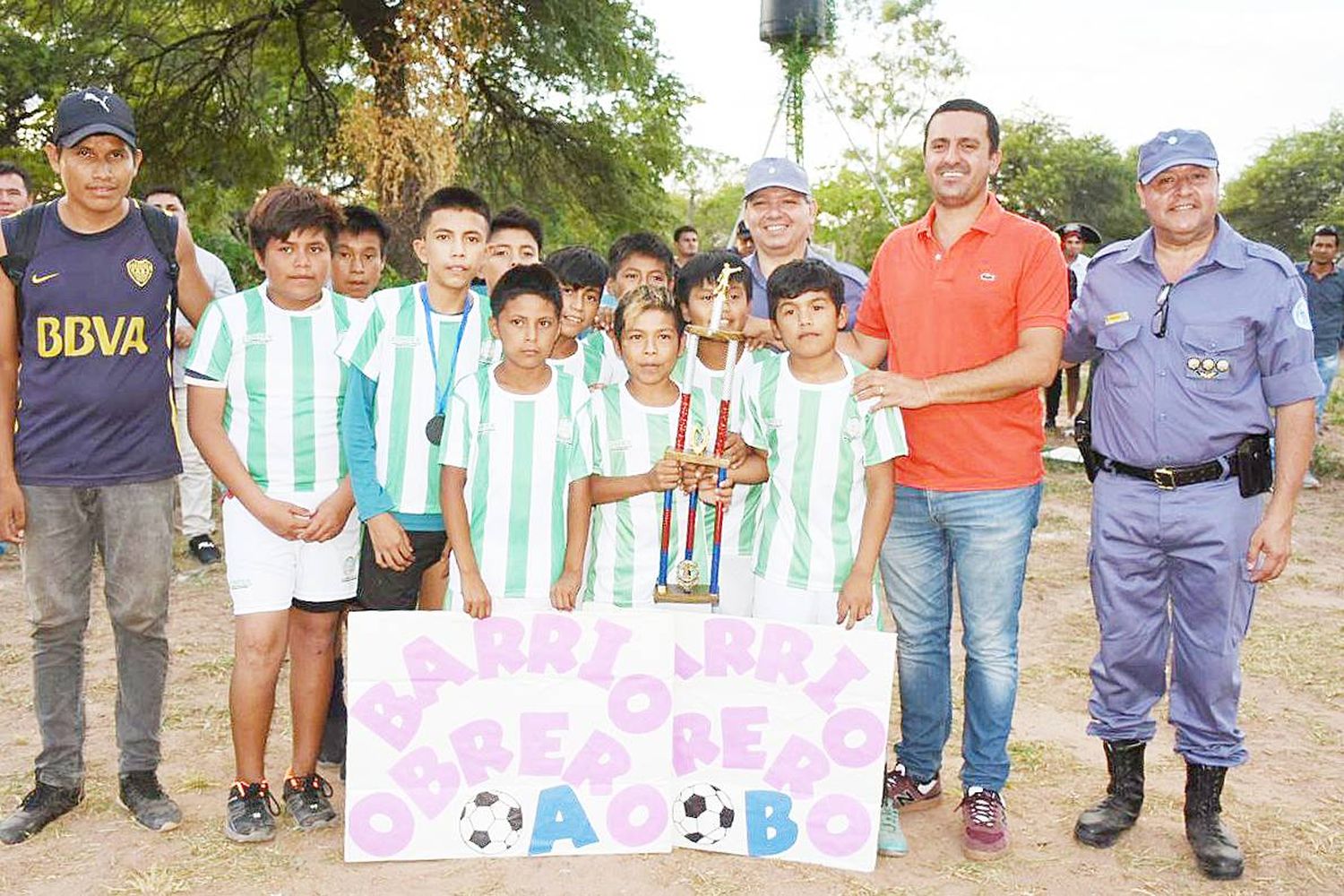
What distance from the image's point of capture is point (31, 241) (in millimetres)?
3381

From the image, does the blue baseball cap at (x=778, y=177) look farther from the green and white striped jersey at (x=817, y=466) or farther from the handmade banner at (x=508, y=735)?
the handmade banner at (x=508, y=735)

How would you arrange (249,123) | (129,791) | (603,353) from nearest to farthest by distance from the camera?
(129,791)
(603,353)
(249,123)

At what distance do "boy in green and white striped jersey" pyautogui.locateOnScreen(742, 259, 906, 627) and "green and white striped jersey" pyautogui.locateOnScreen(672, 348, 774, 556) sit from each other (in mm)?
163

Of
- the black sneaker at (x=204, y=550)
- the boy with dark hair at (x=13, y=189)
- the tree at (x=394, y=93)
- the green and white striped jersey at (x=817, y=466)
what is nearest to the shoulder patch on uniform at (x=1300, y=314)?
the green and white striped jersey at (x=817, y=466)

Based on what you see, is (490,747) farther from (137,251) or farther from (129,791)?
(137,251)

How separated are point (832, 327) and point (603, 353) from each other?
1010mm

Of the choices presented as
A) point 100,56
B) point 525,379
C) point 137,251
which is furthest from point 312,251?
point 100,56

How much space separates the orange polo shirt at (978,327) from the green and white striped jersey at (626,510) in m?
0.81

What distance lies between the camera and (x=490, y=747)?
3.46 m

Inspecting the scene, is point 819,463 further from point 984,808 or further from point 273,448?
point 273,448

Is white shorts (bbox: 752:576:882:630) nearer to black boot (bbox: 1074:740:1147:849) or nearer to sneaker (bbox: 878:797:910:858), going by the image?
sneaker (bbox: 878:797:910:858)

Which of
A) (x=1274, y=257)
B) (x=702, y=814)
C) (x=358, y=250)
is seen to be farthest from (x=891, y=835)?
(x=358, y=250)

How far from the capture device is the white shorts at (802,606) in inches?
137

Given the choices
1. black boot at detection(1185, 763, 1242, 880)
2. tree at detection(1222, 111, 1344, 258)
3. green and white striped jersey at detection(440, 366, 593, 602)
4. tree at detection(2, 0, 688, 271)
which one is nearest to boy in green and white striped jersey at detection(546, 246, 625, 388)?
green and white striped jersey at detection(440, 366, 593, 602)
